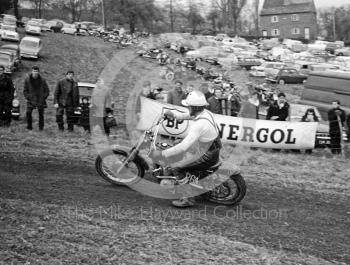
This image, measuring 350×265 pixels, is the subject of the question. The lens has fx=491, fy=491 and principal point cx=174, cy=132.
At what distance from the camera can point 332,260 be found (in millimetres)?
6117

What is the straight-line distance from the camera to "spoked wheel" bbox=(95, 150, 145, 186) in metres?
8.20

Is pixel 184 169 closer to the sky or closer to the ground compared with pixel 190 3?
closer to the ground

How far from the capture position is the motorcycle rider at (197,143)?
24.3 ft

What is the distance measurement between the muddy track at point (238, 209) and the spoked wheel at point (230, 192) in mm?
140

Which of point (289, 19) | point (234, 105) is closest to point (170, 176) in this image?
point (234, 105)

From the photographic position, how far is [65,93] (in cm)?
1320

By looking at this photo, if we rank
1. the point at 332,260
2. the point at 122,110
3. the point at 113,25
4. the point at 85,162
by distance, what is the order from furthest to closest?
1. the point at 113,25
2. the point at 122,110
3. the point at 85,162
4. the point at 332,260

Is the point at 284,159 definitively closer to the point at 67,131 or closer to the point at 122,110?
the point at 67,131

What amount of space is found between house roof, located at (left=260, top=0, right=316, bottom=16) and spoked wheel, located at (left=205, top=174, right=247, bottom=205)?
315 ft

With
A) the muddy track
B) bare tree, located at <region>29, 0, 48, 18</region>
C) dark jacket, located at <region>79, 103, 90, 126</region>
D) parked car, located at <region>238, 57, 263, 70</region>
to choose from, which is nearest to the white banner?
dark jacket, located at <region>79, 103, 90, 126</region>

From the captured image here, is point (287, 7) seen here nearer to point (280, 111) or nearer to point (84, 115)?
point (280, 111)

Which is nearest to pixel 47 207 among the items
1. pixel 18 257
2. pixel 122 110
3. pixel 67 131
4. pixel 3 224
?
pixel 3 224

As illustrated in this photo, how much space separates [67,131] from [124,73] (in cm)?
1730

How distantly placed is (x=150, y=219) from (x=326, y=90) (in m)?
12.8
